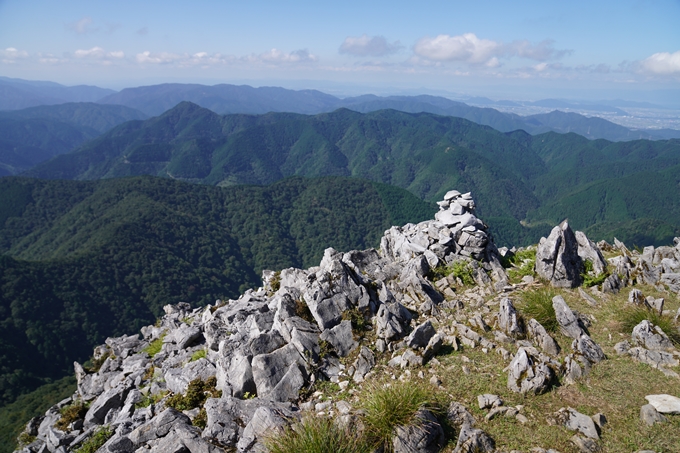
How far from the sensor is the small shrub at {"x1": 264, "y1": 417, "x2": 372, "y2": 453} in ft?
25.1

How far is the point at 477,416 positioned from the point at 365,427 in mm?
3078

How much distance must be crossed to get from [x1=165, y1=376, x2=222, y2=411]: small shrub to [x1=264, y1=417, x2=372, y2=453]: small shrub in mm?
4713

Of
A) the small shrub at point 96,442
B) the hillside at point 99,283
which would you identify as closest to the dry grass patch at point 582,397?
the small shrub at point 96,442

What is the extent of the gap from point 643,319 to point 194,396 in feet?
49.9

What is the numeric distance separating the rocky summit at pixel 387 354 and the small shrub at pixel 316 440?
501 millimetres

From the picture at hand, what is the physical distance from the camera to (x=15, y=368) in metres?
90.7

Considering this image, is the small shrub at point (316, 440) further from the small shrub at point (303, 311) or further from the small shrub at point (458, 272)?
the small shrub at point (458, 272)

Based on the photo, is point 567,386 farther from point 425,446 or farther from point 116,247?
point 116,247

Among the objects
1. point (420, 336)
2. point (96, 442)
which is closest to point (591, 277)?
point (420, 336)

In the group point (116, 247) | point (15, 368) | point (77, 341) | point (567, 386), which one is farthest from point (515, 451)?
point (116, 247)

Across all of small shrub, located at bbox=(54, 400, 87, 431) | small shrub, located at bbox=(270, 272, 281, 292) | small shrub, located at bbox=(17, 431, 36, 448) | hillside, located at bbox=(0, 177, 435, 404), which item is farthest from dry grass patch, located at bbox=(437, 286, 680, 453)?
hillside, located at bbox=(0, 177, 435, 404)

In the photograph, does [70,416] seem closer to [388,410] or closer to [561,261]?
[388,410]

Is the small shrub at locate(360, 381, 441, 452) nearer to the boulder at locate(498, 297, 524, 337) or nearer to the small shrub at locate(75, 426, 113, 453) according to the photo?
the boulder at locate(498, 297, 524, 337)

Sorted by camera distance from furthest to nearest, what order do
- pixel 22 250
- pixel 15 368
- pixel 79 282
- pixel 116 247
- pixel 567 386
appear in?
pixel 22 250 < pixel 116 247 < pixel 79 282 < pixel 15 368 < pixel 567 386
